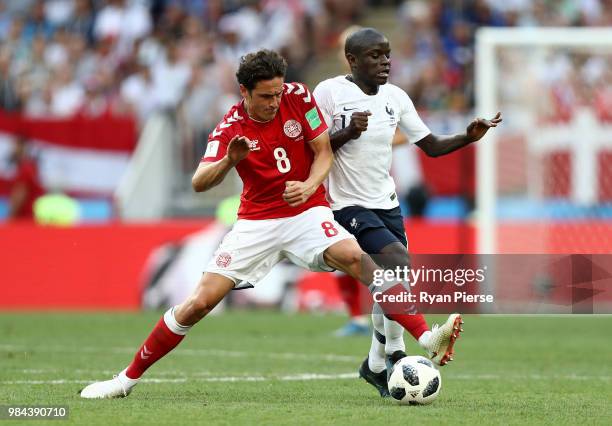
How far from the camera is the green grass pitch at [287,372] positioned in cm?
747

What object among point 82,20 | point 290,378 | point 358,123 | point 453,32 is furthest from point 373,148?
point 82,20

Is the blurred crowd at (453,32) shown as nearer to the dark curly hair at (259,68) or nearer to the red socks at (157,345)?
the dark curly hair at (259,68)

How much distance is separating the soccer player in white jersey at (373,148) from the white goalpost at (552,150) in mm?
7435

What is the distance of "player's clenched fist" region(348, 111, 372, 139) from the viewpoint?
821 cm

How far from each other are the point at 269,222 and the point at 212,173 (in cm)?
63

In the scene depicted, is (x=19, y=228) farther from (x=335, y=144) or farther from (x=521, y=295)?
(x=335, y=144)

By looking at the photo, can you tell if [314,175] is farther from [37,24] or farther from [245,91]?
[37,24]

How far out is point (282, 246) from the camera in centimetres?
823

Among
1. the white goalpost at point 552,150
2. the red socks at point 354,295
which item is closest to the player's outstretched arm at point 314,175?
the red socks at point 354,295

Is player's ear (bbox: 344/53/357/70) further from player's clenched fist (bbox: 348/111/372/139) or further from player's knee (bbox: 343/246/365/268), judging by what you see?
player's knee (bbox: 343/246/365/268)

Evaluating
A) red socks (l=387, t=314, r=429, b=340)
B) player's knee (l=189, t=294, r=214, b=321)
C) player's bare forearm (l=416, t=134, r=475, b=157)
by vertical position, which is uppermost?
player's bare forearm (l=416, t=134, r=475, b=157)

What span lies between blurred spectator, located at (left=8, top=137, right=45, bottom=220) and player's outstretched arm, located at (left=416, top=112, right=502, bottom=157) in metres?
10.8

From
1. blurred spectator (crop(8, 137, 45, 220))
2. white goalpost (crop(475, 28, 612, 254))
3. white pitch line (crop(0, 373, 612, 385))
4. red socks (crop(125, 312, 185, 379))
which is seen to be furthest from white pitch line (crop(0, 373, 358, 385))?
blurred spectator (crop(8, 137, 45, 220))

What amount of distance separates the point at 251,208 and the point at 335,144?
0.70 metres
